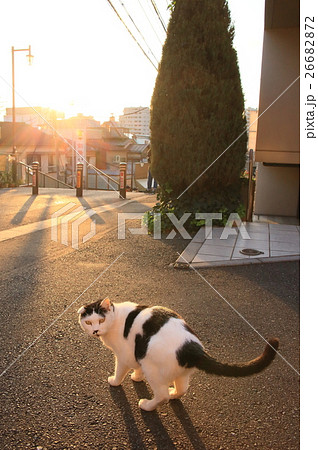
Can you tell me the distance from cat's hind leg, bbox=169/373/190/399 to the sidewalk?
3.31 m

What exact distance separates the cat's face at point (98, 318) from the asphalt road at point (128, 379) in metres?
0.44

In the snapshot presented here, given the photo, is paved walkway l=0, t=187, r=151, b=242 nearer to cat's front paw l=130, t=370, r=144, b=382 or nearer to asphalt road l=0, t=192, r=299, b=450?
asphalt road l=0, t=192, r=299, b=450

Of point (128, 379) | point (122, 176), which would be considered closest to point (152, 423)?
point (128, 379)

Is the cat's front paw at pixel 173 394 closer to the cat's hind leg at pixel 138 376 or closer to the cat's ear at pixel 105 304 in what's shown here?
the cat's hind leg at pixel 138 376

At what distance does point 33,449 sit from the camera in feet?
6.68

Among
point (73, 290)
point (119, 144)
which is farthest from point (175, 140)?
point (119, 144)

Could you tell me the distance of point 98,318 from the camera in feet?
8.23

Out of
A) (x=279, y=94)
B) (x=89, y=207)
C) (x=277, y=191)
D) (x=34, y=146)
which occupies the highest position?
(x=34, y=146)

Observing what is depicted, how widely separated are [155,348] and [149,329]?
168 mm

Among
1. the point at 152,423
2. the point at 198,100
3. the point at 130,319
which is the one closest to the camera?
the point at 152,423

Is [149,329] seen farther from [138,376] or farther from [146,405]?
[138,376]

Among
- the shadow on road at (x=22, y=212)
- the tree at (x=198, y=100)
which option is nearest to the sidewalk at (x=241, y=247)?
the tree at (x=198, y=100)

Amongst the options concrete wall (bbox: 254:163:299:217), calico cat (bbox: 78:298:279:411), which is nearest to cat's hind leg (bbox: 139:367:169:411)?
calico cat (bbox: 78:298:279:411)

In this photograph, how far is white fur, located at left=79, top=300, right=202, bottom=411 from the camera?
2.23 m
